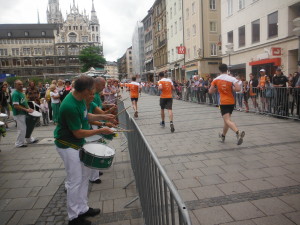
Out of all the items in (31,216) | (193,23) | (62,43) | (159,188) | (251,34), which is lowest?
(31,216)

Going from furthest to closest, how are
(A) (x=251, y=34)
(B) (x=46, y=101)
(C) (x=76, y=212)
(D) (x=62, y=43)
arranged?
(D) (x=62, y=43)
(A) (x=251, y=34)
(B) (x=46, y=101)
(C) (x=76, y=212)

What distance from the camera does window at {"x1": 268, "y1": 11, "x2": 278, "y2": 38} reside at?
63.5 ft

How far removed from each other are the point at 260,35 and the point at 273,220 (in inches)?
820

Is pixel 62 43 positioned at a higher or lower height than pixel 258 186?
higher

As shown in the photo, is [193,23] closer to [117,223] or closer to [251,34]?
[251,34]

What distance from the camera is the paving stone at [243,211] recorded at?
3.21m

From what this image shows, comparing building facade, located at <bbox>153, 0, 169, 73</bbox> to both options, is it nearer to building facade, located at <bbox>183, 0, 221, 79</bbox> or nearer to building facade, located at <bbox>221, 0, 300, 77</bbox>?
building facade, located at <bbox>183, 0, 221, 79</bbox>

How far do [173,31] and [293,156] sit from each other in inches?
1669

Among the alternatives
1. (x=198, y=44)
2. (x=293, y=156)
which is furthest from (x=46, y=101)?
(x=198, y=44)

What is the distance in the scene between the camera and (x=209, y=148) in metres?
6.29

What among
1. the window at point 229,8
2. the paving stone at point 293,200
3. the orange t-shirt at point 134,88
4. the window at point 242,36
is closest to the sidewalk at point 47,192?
the paving stone at point 293,200

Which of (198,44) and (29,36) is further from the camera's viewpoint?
(29,36)

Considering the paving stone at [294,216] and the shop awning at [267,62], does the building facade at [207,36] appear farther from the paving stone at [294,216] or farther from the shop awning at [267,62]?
the paving stone at [294,216]

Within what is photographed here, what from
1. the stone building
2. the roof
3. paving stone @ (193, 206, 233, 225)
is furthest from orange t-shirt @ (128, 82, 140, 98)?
the roof
